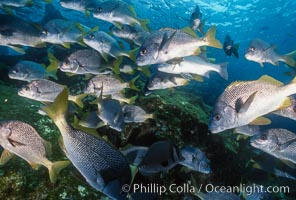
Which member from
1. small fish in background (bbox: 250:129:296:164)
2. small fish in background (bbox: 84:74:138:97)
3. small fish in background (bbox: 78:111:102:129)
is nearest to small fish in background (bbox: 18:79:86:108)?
small fish in background (bbox: 84:74:138:97)

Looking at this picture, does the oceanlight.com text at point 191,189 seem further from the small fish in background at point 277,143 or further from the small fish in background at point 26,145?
the small fish in background at point 26,145

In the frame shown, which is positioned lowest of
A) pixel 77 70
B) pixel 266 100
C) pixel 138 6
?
pixel 138 6

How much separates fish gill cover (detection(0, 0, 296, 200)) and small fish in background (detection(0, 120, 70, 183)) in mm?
13

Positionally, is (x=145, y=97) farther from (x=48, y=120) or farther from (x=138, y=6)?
(x=138, y=6)

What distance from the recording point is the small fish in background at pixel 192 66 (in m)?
5.45

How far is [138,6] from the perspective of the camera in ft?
78.9

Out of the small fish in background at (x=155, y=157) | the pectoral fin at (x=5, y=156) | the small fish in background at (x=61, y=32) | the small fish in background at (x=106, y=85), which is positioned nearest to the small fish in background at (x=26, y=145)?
the pectoral fin at (x=5, y=156)

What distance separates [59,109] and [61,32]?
402 cm

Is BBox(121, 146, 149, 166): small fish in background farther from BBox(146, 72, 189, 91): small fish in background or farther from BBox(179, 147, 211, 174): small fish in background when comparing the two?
BBox(146, 72, 189, 91): small fish in background

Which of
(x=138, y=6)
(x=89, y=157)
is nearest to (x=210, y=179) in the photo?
(x=89, y=157)

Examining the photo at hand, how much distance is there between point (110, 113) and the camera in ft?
14.3

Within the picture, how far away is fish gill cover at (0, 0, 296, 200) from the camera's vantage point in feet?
10.3

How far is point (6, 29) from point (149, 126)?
408 centimetres

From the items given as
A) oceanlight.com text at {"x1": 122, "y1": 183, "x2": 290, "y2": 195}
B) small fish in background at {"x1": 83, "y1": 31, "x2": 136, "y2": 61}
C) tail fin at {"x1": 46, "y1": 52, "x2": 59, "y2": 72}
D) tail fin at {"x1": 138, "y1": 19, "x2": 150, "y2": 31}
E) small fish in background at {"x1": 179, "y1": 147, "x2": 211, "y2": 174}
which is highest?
tail fin at {"x1": 138, "y1": 19, "x2": 150, "y2": 31}
